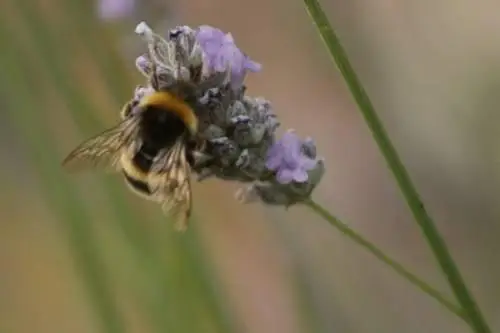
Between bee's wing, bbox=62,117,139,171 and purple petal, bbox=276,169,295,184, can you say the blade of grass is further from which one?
purple petal, bbox=276,169,295,184

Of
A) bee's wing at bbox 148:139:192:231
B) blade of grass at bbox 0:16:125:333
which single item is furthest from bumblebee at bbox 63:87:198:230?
blade of grass at bbox 0:16:125:333

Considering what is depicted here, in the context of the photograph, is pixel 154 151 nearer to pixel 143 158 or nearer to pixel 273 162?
pixel 143 158

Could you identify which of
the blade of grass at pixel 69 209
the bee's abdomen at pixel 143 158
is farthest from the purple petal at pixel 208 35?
the blade of grass at pixel 69 209

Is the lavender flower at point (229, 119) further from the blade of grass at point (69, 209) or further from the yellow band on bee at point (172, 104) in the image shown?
the blade of grass at point (69, 209)

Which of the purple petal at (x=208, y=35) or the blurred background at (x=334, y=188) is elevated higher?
the purple petal at (x=208, y=35)

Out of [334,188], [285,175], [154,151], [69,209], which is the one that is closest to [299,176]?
[285,175]

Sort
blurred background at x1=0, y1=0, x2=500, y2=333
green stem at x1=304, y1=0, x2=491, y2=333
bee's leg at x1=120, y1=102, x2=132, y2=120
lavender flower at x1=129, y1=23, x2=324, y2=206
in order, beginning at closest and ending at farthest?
1. green stem at x1=304, y1=0, x2=491, y2=333
2. lavender flower at x1=129, y1=23, x2=324, y2=206
3. bee's leg at x1=120, y1=102, x2=132, y2=120
4. blurred background at x1=0, y1=0, x2=500, y2=333

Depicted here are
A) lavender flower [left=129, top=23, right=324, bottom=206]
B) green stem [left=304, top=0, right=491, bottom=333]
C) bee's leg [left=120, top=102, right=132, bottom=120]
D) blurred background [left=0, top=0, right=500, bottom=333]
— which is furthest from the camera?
blurred background [left=0, top=0, right=500, bottom=333]

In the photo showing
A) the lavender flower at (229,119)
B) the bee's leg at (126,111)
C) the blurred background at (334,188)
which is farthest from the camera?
the blurred background at (334,188)
